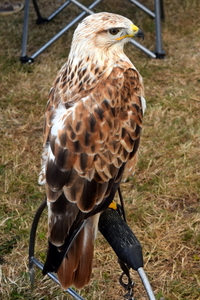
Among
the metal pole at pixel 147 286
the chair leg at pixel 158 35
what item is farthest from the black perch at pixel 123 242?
the chair leg at pixel 158 35

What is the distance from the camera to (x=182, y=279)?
284 cm

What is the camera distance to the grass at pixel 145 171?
285 centimetres

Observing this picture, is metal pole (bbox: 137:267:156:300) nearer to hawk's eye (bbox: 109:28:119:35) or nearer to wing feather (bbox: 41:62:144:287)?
wing feather (bbox: 41:62:144:287)

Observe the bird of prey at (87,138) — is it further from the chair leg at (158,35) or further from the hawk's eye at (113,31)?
the chair leg at (158,35)

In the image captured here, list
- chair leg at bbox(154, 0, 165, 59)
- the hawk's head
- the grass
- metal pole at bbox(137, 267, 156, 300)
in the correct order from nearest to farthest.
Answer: metal pole at bbox(137, 267, 156, 300) → the hawk's head → the grass → chair leg at bbox(154, 0, 165, 59)

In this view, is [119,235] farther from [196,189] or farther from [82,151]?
[196,189]

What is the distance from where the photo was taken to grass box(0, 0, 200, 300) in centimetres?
285

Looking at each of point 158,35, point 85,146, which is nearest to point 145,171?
point 85,146

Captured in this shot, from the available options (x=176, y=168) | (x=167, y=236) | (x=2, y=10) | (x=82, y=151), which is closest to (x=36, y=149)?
(x=176, y=168)

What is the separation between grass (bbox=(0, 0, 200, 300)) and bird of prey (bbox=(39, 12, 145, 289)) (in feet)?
2.88

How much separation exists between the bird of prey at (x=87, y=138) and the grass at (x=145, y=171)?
0.88 m

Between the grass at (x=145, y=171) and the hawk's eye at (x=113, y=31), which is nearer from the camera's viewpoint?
the hawk's eye at (x=113, y=31)

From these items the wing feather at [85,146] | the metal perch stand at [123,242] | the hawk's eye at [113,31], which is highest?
the hawk's eye at [113,31]

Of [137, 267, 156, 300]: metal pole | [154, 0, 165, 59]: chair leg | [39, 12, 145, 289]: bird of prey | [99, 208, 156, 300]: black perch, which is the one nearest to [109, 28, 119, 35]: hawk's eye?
[39, 12, 145, 289]: bird of prey
